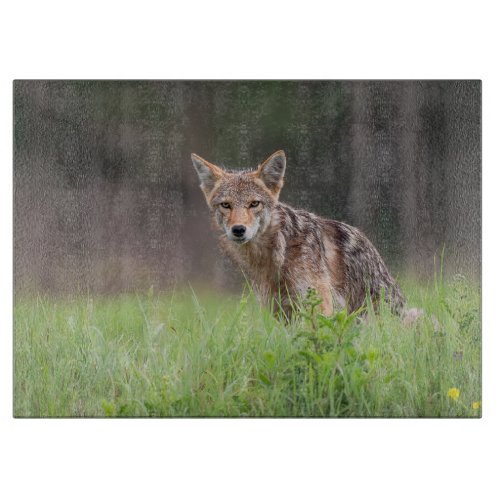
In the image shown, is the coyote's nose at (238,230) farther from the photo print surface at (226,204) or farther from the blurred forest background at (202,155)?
the blurred forest background at (202,155)

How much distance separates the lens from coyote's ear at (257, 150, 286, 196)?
19.5ft

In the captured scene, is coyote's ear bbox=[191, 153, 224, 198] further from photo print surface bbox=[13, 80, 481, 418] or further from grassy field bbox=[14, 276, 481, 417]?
grassy field bbox=[14, 276, 481, 417]

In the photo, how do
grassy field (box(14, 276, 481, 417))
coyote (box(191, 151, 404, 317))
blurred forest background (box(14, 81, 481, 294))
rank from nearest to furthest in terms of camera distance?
grassy field (box(14, 276, 481, 417)) → coyote (box(191, 151, 404, 317)) → blurred forest background (box(14, 81, 481, 294))

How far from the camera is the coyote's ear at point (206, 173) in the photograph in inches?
236

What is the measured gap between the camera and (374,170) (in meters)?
6.11

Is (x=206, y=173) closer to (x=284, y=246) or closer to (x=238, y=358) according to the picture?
(x=284, y=246)

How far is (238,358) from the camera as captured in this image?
5594 mm

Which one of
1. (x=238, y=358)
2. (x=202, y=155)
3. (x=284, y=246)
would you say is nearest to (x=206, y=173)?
Result: (x=202, y=155)

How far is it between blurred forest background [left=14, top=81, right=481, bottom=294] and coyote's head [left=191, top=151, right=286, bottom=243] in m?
0.11

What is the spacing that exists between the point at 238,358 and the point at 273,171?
149 centimetres

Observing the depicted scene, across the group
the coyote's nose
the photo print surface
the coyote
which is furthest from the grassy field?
the coyote's nose

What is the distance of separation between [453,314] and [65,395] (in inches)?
120

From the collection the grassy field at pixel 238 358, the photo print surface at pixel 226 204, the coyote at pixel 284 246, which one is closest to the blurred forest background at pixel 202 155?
the photo print surface at pixel 226 204

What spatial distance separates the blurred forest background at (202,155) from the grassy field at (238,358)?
246mm
